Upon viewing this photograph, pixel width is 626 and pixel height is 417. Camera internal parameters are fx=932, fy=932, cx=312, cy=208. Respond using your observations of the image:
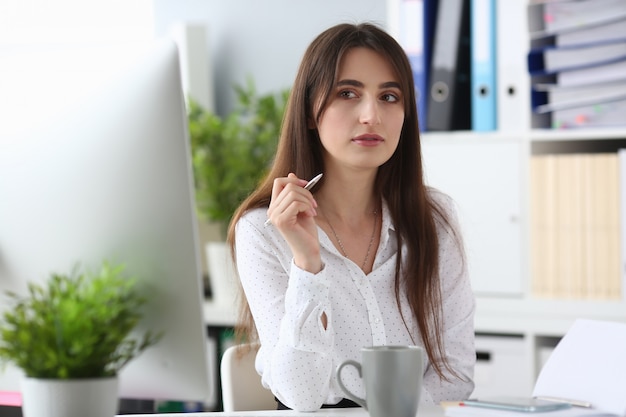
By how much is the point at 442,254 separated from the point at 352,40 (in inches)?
16.6

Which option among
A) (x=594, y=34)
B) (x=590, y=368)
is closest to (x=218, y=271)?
(x=594, y=34)

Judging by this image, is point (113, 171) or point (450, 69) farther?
point (450, 69)

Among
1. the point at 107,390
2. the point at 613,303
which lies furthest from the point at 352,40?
the point at 613,303

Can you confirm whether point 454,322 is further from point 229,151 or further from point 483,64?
point 229,151

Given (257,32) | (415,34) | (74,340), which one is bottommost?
(74,340)

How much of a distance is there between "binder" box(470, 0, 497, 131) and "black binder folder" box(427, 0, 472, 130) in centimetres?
3

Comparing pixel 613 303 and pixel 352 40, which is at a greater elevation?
pixel 352 40

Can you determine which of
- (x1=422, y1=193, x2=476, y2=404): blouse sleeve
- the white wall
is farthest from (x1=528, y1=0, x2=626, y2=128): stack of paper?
the white wall

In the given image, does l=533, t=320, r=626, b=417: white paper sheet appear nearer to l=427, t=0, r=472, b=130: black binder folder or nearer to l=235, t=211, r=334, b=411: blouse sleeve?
Result: l=235, t=211, r=334, b=411: blouse sleeve

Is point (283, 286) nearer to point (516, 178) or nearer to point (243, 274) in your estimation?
point (243, 274)

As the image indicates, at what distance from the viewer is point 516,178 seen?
2467mm

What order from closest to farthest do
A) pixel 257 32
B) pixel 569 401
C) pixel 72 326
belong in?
pixel 72 326, pixel 569 401, pixel 257 32

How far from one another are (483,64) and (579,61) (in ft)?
0.81

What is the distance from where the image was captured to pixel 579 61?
7.84ft
